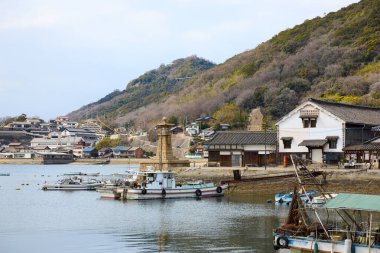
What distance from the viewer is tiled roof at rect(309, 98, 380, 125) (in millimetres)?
59312

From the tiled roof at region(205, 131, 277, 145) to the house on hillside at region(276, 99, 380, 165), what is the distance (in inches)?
64.5

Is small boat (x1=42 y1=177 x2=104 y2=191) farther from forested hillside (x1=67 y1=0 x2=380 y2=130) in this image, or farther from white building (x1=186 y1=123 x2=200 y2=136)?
white building (x1=186 y1=123 x2=200 y2=136)

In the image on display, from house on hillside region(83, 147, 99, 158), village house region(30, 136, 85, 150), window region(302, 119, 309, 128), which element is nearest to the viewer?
window region(302, 119, 309, 128)

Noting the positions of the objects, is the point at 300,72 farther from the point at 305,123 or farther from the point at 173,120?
the point at 305,123

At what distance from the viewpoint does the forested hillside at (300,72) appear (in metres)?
106

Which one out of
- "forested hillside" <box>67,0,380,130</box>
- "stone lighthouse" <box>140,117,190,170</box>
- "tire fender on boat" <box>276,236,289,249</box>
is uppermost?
"forested hillside" <box>67,0,380,130</box>

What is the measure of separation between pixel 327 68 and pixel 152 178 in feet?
230

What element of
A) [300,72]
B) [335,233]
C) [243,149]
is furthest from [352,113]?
[300,72]

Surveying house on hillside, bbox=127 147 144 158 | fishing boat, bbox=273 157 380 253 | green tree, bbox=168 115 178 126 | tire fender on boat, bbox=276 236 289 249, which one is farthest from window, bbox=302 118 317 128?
house on hillside, bbox=127 147 144 158

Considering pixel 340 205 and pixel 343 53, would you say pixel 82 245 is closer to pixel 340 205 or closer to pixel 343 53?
pixel 340 205

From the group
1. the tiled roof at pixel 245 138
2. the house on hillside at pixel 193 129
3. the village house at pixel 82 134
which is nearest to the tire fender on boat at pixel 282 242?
the tiled roof at pixel 245 138

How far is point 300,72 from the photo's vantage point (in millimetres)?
119875

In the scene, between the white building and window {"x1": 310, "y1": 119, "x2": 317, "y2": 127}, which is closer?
window {"x1": 310, "y1": 119, "x2": 317, "y2": 127}

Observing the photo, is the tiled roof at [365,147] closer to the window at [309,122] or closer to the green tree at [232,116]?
the window at [309,122]
